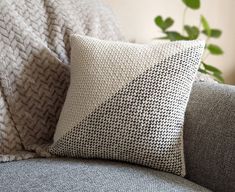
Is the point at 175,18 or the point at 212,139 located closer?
the point at 212,139

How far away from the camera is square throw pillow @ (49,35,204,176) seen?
904mm

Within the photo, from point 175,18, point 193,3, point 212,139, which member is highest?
point 193,3

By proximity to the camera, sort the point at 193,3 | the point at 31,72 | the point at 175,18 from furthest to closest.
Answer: the point at 175,18, the point at 193,3, the point at 31,72

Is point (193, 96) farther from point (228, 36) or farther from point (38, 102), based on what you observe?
point (228, 36)

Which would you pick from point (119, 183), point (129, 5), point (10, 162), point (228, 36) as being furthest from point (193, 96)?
point (228, 36)

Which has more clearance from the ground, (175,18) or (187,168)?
(175,18)

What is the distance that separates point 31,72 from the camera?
104 centimetres

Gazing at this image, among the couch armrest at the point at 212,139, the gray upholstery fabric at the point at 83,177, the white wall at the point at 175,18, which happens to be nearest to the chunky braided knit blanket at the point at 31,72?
the gray upholstery fabric at the point at 83,177

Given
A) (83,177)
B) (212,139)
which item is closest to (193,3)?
(212,139)

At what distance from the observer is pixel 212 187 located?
0.90 metres

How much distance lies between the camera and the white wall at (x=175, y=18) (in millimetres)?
1793

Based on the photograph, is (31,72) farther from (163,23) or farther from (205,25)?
(205,25)

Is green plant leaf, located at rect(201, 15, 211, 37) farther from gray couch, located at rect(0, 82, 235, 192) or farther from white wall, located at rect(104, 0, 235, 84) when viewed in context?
gray couch, located at rect(0, 82, 235, 192)

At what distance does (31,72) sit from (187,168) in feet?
1.77
